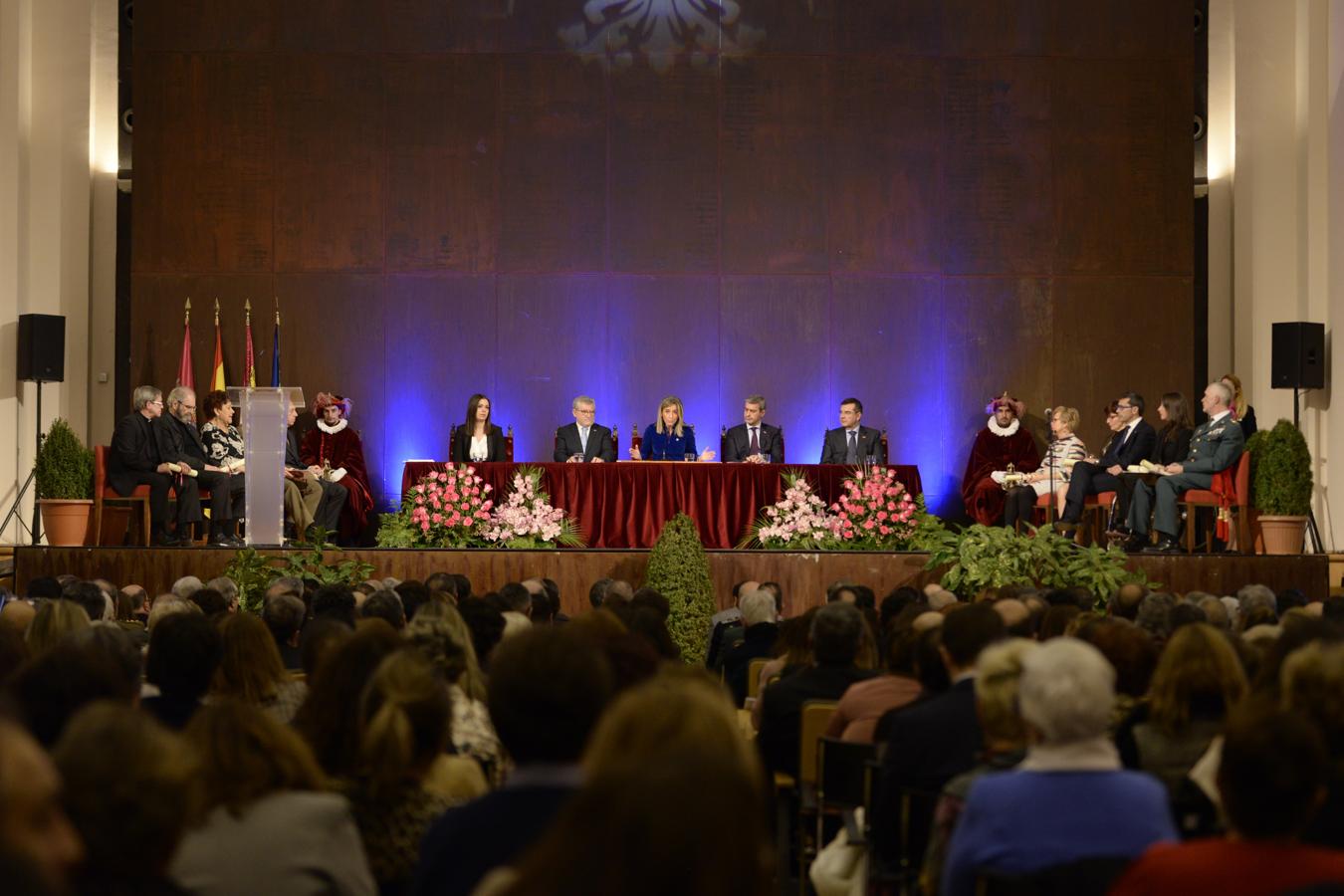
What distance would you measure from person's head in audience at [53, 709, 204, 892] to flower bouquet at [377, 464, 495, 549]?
934cm

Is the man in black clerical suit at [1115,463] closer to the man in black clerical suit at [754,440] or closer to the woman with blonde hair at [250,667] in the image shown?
the man in black clerical suit at [754,440]

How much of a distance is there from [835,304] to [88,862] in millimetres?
12963

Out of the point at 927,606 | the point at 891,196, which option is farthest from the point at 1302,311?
the point at 927,606

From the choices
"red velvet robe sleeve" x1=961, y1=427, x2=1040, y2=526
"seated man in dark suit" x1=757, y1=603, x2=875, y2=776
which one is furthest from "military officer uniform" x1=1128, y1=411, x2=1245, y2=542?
"seated man in dark suit" x1=757, y1=603, x2=875, y2=776

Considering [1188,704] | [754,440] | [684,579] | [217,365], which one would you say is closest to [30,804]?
[1188,704]

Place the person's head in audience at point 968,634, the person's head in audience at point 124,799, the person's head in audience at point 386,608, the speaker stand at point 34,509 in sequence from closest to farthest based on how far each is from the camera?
1. the person's head in audience at point 124,799
2. the person's head in audience at point 968,634
3. the person's head in audience at point 386,608
4. the speaker stand at point 34,509

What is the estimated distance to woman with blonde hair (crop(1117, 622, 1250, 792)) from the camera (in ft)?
11.4

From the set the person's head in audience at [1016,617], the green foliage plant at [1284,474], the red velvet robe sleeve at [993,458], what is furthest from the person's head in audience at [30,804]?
the red velvet robe sleeve at [993,458]

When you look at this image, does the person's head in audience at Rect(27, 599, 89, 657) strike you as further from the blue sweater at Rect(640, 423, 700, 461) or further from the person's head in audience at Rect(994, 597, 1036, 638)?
the blue sweater at Rect(640, 423, 700, 461)

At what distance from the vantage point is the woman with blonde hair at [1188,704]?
3.47 meters

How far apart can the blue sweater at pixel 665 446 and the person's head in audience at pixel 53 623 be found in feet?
29.9

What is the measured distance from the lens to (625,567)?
1070 centimetres

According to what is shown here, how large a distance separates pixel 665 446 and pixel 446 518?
2.67 metres

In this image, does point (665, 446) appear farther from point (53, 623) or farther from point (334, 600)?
point (53, 623)
